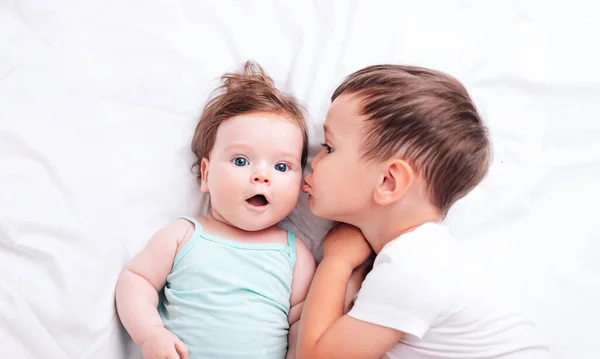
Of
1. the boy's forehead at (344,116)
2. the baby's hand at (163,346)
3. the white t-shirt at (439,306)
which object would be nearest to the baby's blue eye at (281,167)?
the boy's forehead at (344,116)

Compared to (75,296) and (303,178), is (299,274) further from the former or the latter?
(75,296)

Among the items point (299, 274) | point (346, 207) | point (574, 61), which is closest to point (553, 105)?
point (574, 61)

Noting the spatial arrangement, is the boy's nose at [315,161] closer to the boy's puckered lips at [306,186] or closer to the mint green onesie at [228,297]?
the boy's puckered lips at [306,186]

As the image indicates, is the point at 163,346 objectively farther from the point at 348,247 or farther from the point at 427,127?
the point at 427,127

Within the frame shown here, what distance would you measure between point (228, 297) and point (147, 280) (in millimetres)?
147

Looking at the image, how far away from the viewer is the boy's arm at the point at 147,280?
3.53 feet

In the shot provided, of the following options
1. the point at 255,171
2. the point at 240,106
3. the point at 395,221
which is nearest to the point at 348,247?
the point at 395,221

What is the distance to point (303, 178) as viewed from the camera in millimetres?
1271

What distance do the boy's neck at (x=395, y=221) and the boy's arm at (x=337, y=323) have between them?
0.05 m

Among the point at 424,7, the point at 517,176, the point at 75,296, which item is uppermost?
the point at 424,7

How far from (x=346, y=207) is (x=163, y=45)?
19.6 inches

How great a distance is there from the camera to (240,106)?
1.20 metres

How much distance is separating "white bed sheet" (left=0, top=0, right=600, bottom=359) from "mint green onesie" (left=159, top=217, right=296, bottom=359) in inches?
3.8

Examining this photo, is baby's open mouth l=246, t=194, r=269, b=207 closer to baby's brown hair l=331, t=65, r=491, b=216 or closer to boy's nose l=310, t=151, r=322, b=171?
boy's nose l=310, t=151, r=322, b=171
